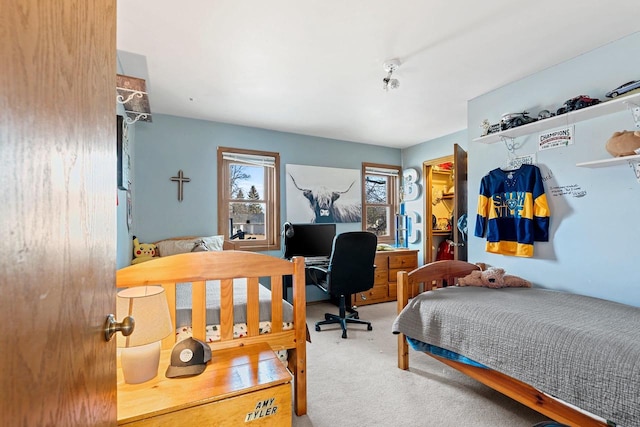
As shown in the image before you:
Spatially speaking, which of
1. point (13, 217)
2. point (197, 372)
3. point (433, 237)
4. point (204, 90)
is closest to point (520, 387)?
point (197, 372)

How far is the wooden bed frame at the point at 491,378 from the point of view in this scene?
1477mm

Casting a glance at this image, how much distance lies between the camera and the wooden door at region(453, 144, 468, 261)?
10.1 feet

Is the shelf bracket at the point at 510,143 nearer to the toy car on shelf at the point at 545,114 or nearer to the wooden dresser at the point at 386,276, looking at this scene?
the toy car on shelf at the point at 545,114

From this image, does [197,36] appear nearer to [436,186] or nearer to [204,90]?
[204,90]

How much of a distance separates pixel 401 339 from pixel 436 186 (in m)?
3.72

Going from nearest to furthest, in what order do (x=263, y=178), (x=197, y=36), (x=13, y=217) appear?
(x=13, y=217) < (x=197, y=36) < (x=263, y=178)

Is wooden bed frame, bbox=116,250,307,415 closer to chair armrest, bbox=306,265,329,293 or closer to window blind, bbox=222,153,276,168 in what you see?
chair armrest, bbox=306,265,329,293

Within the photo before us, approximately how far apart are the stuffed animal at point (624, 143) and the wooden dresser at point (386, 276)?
2627mm

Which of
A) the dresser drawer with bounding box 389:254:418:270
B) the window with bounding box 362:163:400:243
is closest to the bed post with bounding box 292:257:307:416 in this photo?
the dresser drawer with bounding box 389:254:418:270

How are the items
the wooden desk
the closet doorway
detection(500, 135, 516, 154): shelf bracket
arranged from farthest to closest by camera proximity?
1. the closet doorway
2. detection(500, 135, 516, 154): shelf bracket
3. the wooden desk

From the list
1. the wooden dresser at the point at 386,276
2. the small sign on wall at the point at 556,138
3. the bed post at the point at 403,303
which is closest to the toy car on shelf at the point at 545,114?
the small sign on wall at the point at 556,138

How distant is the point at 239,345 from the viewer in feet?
5.45

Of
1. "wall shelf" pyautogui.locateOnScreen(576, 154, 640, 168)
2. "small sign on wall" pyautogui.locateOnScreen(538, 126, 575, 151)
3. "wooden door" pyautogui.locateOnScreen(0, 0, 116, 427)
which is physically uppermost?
"small sign on wall" pyautogui.locateOnScreen(538, 126, 575, 151)

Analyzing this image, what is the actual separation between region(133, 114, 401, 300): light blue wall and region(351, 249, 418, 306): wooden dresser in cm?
134
